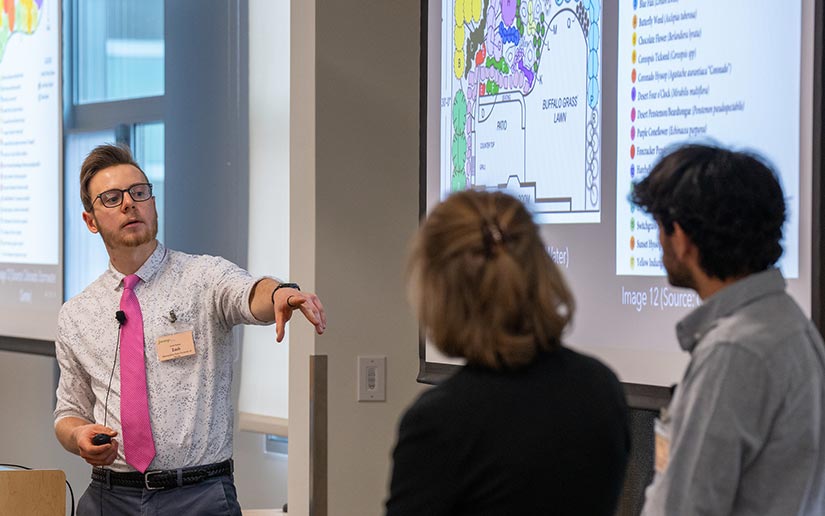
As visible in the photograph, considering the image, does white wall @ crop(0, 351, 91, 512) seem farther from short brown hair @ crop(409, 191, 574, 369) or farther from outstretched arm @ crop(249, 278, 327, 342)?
short brown hair @ crop(409, 191, 574, 369)

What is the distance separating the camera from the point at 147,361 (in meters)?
2.80

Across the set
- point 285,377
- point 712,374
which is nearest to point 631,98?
point 712,374

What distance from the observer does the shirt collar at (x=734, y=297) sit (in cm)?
157

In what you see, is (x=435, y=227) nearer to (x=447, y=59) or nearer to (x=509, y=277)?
(x=509, y=277)

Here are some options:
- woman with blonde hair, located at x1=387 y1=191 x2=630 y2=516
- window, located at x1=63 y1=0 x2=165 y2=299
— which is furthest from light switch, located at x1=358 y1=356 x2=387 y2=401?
woman with blonde hair, located at x1=387 y1=191 x2=630 y2=516

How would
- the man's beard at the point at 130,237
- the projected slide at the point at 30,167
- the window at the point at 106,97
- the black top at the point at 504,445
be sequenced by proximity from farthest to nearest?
the projected slide at the point at 30,167, the window at the point at 106,97, the man's beard at the point at 130,237, the black top at the point at 504,445

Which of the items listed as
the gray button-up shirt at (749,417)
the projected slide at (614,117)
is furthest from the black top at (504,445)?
the projected slide at (614,117)

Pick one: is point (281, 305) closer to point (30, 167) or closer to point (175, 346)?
point (175, 346)

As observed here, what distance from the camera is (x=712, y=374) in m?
1.51

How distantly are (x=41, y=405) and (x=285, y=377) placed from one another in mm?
1900

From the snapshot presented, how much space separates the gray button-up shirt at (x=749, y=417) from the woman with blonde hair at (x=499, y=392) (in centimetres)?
14

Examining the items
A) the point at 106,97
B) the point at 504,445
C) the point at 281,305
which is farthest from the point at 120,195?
the point at 106,97

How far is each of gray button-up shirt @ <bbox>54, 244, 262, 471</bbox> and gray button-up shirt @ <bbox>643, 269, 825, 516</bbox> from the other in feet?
4.64

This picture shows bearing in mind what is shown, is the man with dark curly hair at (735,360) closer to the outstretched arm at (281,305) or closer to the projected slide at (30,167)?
the outstretched arm at (281,305)
